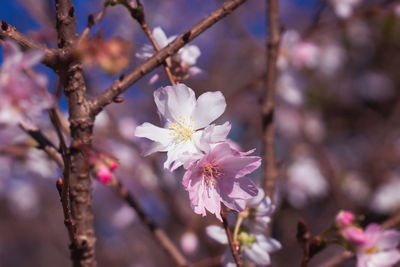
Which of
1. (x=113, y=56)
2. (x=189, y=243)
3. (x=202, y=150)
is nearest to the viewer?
(x=202, y=150)

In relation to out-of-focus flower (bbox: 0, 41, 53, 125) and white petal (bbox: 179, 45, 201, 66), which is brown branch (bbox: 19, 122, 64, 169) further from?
white petal (bbox: 179, 45, 201, 66)

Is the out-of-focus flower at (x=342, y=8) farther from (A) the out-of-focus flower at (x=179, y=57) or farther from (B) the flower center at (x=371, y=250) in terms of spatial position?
(B) the flower center at (x=371, y=250)

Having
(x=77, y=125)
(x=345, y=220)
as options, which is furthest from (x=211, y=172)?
(x=345, y=220)

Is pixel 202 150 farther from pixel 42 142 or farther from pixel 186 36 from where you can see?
pixel 42 142

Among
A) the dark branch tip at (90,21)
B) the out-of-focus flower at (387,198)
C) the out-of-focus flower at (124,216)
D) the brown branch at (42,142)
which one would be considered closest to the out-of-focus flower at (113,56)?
the dark branch tip at (90,21)

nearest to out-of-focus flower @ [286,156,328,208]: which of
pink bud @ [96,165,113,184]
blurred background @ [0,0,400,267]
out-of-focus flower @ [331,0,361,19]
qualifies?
blurred background @ [0,0,400,267]
